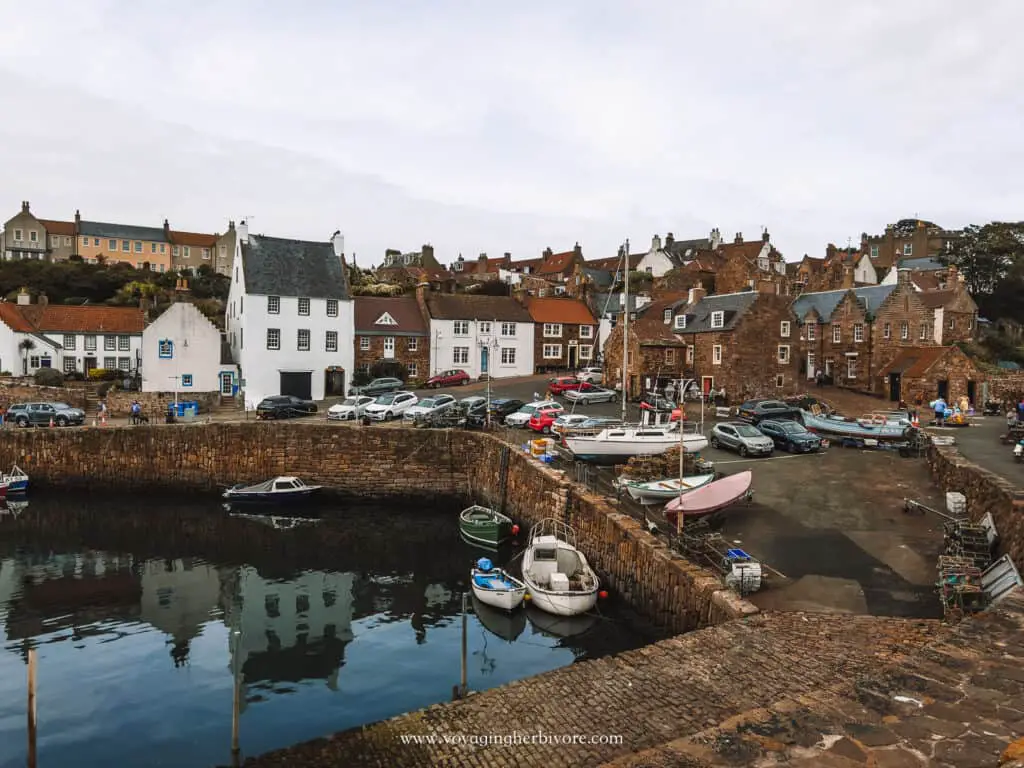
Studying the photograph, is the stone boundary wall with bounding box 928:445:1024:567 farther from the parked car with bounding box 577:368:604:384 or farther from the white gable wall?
the white gable wall

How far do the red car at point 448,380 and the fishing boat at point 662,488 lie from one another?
30.7 m

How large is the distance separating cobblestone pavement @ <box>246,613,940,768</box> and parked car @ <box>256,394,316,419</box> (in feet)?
96.9

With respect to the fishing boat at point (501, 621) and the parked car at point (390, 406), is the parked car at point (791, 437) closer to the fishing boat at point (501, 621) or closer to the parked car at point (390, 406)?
the fishing boat at point (501, 621)

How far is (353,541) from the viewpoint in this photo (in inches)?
1065

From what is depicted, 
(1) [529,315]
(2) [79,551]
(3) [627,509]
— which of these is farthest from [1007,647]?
(1) [529,315]

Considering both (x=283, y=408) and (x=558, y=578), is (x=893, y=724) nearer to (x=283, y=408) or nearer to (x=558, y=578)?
(x=558, y=578)

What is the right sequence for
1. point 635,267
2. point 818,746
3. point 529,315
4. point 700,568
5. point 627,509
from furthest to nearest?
point 635,267 < point 529,315 < point 627,509 < point 700,568 < point 818,746

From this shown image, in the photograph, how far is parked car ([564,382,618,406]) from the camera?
1620 inches

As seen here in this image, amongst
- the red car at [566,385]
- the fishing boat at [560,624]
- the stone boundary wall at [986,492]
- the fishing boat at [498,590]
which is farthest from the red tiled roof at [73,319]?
the stone boundary wall at [986,492]

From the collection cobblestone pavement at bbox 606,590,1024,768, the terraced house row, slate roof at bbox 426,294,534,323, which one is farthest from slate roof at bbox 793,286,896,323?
the terraced house row

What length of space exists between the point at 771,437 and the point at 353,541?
61.3 feet

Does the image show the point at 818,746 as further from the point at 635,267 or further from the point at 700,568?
the point at 635,267

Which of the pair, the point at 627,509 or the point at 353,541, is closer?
the point at 627,509

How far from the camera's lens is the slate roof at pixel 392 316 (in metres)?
53.0
